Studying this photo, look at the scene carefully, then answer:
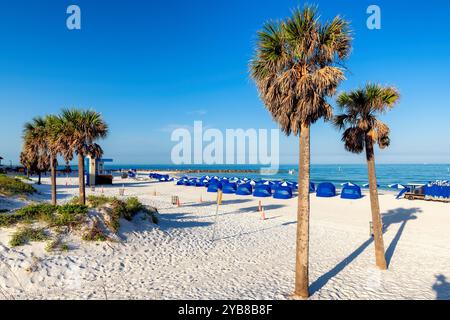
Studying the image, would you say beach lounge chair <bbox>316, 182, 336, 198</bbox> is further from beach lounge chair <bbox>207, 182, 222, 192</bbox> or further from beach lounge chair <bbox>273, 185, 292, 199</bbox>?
beach lounge chair <bbox>207, 182, 222, 192</bbox>

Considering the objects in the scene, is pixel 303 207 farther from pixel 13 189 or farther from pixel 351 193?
pixel 13 189

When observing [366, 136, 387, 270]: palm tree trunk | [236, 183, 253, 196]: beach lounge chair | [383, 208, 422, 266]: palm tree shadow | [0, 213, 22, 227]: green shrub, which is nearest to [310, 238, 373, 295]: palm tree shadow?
[383, 208, 422, 266]: palm tree shadow

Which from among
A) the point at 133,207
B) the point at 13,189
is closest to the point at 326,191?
the point at 133,207

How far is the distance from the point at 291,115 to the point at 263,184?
1135 inches

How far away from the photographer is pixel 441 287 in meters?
9.23

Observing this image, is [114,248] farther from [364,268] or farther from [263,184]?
[263,184]

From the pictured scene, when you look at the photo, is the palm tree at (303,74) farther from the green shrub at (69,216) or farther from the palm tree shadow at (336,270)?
the green shrub at (69,216)

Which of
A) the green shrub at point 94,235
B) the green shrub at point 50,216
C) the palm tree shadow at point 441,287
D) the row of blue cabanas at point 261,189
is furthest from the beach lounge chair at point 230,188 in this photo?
the palm tree shadow at point 441,287

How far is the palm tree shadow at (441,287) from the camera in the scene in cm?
851

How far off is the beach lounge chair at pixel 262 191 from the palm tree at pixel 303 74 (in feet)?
88.7

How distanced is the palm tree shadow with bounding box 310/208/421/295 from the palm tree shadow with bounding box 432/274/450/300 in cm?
209

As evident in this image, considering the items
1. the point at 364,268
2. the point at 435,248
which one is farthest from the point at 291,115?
the point at 435,248

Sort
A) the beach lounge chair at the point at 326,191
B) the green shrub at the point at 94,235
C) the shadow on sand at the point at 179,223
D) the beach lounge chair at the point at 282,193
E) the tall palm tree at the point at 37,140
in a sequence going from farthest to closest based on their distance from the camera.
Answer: the beach lounge chair at the point at 326,191
the beach lounge chair at the point at 282,193
the tall palm tree at the point at 37,140
the shadow on sand at the point at 179,223
the green shrub at the point at 94,235
